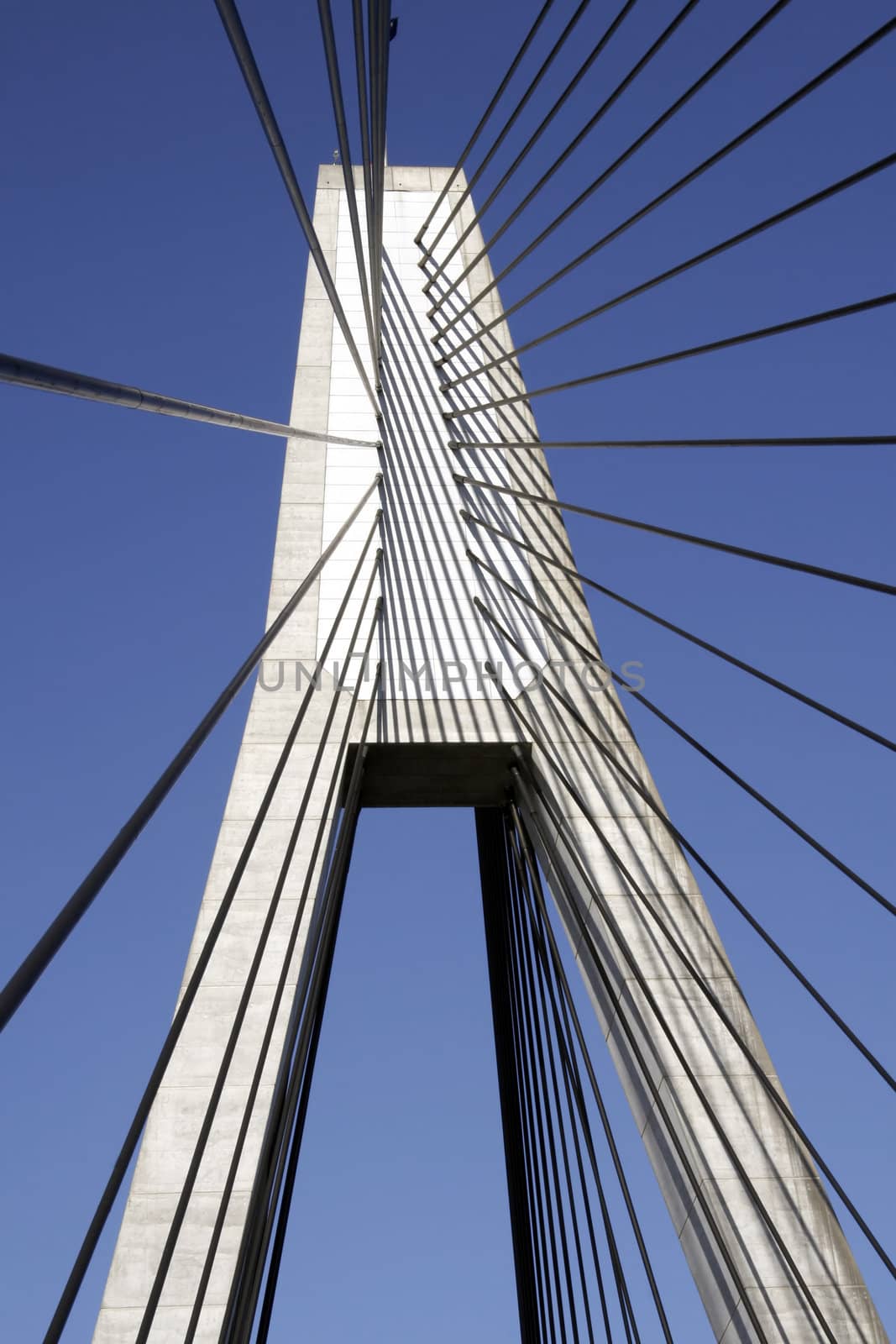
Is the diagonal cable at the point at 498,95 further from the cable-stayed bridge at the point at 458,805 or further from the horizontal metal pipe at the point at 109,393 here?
the horizontal metal pipe at the point at 109,393

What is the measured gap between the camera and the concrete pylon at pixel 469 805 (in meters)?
8.63

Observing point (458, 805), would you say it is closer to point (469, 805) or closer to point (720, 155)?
point (469, 805)

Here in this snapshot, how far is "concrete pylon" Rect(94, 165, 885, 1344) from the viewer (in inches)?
340

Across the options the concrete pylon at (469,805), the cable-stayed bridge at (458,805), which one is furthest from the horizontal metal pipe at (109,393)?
the concrete pylon at (469,805)

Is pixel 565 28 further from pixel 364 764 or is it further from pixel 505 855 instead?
pixel 505 855

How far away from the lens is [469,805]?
516 inches

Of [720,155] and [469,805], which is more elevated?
[720,155]

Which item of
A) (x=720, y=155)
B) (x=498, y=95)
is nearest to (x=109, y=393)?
(x=720, y=155)

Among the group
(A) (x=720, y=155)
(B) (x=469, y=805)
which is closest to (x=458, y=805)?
(B) (x=469, y=805)

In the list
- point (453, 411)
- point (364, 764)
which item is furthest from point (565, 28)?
point (364, 764)

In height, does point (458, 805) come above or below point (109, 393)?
below

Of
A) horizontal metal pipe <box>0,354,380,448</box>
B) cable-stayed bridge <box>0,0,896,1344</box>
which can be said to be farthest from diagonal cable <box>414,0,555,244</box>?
horizontal metal pipe <box>0,354,380,448</box>

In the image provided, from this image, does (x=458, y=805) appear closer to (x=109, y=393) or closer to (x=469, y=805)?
(x=469, y=805)

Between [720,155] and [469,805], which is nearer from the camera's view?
[720,155]
